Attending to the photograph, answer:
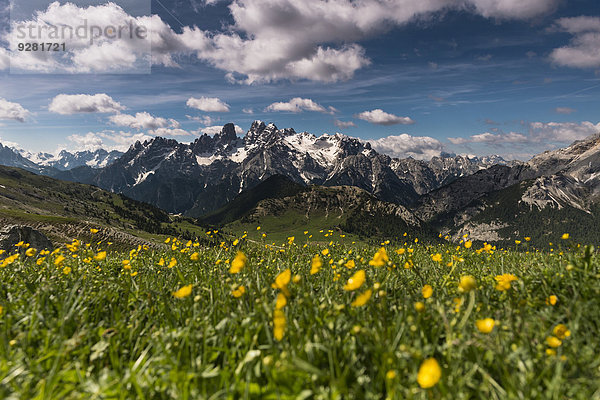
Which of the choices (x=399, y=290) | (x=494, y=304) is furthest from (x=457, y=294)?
(x=399, y=290)

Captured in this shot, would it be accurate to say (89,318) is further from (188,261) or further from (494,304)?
(494,304)

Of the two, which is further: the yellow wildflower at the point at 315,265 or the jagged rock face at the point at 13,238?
the jagged rock face at the point at 13,238

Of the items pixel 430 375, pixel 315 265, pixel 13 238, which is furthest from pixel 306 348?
pixel 13 238

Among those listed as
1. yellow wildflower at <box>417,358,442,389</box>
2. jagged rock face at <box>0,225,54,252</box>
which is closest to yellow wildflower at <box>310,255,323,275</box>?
yellow wildflower at <box>417,358,442,389</box>

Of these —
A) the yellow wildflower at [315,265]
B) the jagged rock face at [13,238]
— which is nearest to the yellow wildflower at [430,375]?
the yellow wildflower at [315,265]

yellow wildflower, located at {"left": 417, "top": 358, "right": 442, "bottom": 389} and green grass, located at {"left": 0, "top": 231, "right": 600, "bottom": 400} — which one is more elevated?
yellow wildflower, located at {"left": 417, "top": 358, "right": 442, "bottom": 389}

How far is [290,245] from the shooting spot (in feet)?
33.8

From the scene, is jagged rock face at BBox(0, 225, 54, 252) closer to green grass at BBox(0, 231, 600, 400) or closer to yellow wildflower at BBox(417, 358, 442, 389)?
green grass at BBox(0, 231, 600, 400)

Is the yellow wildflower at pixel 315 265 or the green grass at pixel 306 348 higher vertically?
the yellow wildflower at pixel 315 265

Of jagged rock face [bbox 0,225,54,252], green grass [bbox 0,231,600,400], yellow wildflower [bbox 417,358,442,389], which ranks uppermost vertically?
yellow wildflower [bbox 417,358,442,389]

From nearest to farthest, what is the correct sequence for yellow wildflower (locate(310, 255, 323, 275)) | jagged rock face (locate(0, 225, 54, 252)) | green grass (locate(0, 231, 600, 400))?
green grass (locate(0, 231, 600, 400))
yellow wildflower (locate(310, 255, 323, 275))
jagged rock face (locate(0, 225, 54, 252))

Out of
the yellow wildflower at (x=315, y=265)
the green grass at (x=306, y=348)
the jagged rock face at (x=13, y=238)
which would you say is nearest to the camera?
the green grass at (x=306, y=348)

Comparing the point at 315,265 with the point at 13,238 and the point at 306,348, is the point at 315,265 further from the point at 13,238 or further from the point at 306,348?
the point at 13,238

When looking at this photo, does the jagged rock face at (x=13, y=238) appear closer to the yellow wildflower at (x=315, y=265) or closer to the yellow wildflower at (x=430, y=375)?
the yellow wildflower at (x=315, y=265)
